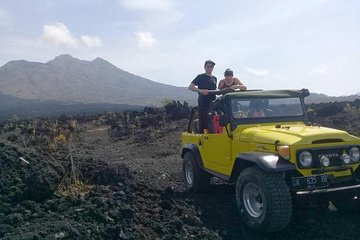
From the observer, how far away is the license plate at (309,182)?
5.64 metres

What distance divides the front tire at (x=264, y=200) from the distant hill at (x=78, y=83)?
109 meters

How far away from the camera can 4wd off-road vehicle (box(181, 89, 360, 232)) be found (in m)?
5.54

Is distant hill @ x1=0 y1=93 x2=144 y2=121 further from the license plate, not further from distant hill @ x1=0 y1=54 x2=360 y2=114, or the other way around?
the license plate

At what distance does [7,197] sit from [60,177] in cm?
106

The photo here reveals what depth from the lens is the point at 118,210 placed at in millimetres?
6043

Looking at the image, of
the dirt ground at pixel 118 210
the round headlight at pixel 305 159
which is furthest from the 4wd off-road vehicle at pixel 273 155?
the dirt ground at pixel 118 210

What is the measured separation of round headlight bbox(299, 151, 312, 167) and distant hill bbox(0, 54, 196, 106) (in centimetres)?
10892

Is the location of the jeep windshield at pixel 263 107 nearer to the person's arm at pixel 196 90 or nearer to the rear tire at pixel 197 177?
the person's arm at pixel 196 90

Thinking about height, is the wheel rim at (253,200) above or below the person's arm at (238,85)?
below

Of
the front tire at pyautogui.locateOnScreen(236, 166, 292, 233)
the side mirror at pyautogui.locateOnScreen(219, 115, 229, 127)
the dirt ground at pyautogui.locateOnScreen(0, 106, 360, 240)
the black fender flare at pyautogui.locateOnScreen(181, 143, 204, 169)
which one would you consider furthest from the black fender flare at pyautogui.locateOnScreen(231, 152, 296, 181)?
the black fender flare at pyautogui.locateOnScreen(181, 143, 204, 169)

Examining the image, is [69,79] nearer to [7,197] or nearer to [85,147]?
[85,147]

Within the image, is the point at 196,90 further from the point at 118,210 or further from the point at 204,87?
the point at 118,210

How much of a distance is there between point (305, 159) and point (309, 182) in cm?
29

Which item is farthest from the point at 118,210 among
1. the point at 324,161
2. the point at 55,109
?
the point at 55,109
